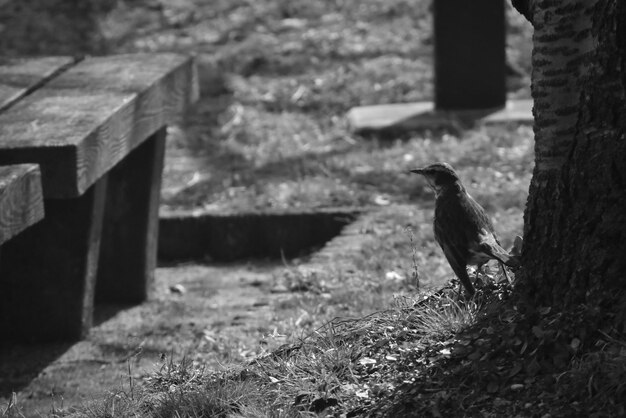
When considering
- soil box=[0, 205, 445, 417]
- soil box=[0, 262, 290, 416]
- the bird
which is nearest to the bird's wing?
the bird

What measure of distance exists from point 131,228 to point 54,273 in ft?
3.31

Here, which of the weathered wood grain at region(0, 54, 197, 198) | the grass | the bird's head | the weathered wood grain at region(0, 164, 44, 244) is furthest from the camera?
the bird's head

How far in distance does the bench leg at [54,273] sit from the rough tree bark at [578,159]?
8.76 feet

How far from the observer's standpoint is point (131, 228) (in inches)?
277

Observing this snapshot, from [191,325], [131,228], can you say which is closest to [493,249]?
[191,325]

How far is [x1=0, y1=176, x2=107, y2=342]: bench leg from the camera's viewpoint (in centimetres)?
604

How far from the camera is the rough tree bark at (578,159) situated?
3871mm

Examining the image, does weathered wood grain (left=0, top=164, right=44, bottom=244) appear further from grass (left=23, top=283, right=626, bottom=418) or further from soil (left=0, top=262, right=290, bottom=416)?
grass (left=23, top=283, right=626, bottom=418)

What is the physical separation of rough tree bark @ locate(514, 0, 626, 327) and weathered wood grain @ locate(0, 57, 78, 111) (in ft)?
9.75

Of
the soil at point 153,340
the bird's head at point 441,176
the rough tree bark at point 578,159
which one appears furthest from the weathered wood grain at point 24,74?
the rough tree bark at point 578,159

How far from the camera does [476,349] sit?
13.6ft

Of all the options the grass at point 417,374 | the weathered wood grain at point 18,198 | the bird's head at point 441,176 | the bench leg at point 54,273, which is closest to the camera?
the grass at point 417,374

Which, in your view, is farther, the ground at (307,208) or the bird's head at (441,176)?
the bird's head at (441,176)

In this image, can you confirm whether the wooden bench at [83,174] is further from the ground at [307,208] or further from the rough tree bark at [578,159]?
the rough tree bark at [578,159]
